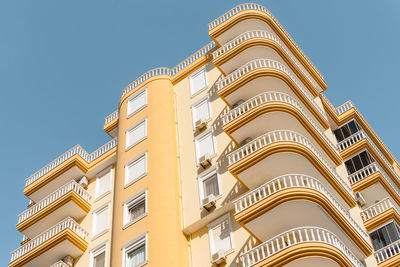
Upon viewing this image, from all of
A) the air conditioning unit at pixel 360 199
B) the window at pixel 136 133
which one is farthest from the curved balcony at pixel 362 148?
the window at pixel 136 133

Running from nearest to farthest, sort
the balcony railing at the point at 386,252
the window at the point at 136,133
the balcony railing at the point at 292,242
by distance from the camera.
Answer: the balcony railing at the point at 292,242, the balcony railing at the point at 386,252, the window at the point at 136,133

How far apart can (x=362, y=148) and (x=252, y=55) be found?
9173 mm

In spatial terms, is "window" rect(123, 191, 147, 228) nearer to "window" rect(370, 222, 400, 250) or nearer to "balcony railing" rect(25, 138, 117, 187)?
"balcony railing" rect(25, 138, 117, 187)

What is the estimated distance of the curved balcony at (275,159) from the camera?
3183cm

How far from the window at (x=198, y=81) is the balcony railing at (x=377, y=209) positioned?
1196 centimetres

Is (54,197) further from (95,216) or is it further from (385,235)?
(385,235)

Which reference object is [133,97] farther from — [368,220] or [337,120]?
[368,220]

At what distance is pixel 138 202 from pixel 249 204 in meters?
7.61

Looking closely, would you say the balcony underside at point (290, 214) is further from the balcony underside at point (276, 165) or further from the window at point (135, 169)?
the window at point (135, 169)

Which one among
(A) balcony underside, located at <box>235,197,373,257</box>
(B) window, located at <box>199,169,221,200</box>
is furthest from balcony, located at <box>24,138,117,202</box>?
(A) balcony underside, located at <box>235,197,373,257</box>

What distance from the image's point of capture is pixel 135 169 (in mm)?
37938

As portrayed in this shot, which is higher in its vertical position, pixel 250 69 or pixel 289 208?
pixel 250 69

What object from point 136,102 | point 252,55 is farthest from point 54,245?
point 252,55

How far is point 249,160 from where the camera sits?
31.9 meters
